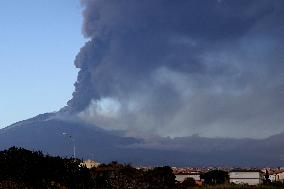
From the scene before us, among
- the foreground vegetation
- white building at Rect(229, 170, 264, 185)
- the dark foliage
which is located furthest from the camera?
white building at Rect(229, 170, 264, 185)

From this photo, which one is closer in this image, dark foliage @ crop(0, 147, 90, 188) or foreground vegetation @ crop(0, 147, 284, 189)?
foreground vegetation @ crop(0, 147, 284, 189)

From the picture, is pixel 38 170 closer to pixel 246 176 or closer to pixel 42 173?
pixel 42 173

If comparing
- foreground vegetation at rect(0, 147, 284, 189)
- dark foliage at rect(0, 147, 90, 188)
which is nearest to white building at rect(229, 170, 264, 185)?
foreground vegetation at rect(0, 147, 284, 189)

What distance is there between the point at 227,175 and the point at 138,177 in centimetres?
7757

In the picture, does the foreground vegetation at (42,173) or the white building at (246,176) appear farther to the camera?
the white building at (246,176)

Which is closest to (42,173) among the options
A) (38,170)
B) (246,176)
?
(38,170)

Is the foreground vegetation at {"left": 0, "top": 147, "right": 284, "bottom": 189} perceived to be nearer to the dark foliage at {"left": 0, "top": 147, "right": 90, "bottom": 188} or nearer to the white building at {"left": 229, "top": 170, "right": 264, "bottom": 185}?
the dark foliage at {"left": 0, "top": 147, "right": 90, "bottom": 188}

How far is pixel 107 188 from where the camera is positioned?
5891cm

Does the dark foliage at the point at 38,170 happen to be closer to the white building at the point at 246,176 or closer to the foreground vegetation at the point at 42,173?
the foreground vegetation at the point at 42,173

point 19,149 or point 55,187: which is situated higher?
point 19,149

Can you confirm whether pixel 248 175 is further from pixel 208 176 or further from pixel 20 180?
pixel 20 180

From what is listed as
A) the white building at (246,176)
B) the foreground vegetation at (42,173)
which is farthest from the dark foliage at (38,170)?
the white building at (246,176)

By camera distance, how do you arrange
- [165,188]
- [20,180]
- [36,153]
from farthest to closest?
[165,188], [36,153], [20,180]

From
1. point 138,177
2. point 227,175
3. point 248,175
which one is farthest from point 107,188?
point 227,175
